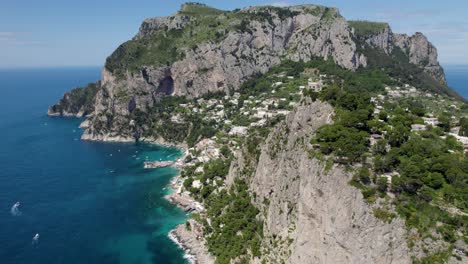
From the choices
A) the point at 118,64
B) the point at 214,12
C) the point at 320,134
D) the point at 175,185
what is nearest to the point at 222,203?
the point at 175,185

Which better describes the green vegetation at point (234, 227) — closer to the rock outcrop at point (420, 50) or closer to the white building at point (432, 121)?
the white building at point (432, 121)

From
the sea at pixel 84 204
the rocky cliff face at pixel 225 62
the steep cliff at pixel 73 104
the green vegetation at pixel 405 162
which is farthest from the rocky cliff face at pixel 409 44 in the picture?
the steep cliff at pixel 73 104

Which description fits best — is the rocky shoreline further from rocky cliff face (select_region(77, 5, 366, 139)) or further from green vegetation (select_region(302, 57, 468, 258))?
rocky cliff face (select_region(77, 5, 366, 139))

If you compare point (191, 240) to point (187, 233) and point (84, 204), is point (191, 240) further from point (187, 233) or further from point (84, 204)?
point (84, 204)

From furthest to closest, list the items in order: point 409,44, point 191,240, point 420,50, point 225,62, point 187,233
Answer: point 409,44 < point 420,50 < point 225,62 < point 187,233 < point 191,240

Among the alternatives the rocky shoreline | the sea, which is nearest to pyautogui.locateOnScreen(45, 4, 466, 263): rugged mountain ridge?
the rocky shoreline

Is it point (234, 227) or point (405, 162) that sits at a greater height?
point (405, 162)

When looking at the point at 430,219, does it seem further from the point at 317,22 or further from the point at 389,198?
the point at 317,22

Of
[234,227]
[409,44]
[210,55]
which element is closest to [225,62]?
[210,55]
